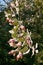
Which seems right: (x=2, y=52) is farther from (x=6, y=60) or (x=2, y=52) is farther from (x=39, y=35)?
(x=39, y=35)

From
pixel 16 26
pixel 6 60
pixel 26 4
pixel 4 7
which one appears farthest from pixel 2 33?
pixel 16 26

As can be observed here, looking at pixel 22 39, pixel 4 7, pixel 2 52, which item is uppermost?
pixel 22 39

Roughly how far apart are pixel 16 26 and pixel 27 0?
149 inches

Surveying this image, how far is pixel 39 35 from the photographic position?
5.33 metres

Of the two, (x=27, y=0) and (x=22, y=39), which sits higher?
(x=22, y=39)

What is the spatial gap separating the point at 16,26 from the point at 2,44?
2.50 metres

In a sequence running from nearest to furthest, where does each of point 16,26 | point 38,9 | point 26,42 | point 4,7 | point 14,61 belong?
point 26,42
point 16,26
point 14,61
point 38,9
point 4,7

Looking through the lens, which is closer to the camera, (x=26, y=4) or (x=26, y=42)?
(x=26, y=42)

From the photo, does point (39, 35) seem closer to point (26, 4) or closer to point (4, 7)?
point (26, 4)


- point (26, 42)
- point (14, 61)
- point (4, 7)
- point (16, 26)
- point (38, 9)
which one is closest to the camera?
point (26, 42)

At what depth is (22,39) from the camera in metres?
2.92

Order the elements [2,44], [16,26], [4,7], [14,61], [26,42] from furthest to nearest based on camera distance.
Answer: [4,7] → [2,44] → [14,61] → [16,26] → [26,42]

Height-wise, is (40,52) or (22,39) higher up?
(22,39)

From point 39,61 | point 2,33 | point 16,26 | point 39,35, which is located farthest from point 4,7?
point 16,26
